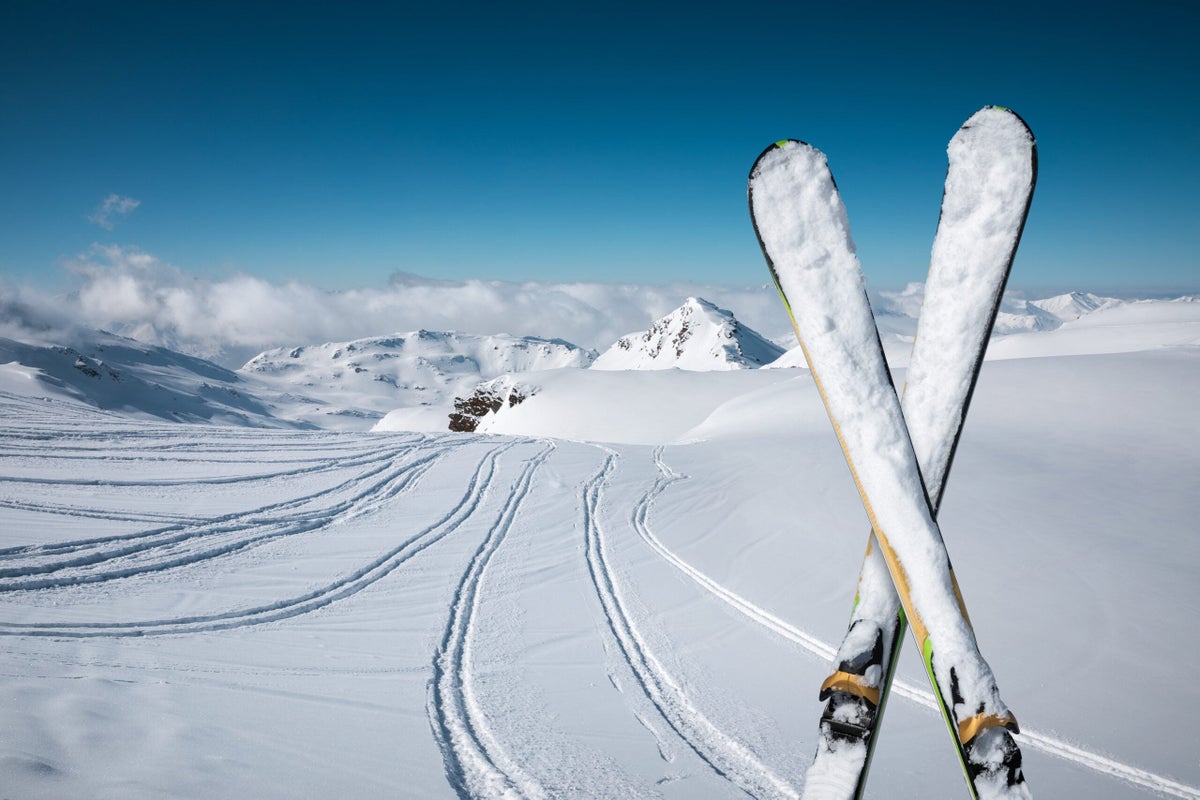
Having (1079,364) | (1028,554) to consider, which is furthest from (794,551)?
(1079,364)

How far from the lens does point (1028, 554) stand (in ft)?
25.6

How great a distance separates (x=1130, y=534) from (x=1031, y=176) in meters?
8.93

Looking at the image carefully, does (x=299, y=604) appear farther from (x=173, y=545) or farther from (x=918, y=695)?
(x=918, y=695)

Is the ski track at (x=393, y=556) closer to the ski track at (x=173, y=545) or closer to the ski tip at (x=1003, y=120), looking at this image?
the ski track at (x=173, y=545)

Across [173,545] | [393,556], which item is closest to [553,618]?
[393,556]

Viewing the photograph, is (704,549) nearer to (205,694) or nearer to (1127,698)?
(1127,698)

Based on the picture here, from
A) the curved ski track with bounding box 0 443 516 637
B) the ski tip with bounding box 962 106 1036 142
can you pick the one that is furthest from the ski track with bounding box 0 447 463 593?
the ski tip with bounding box 962 106 1036 142

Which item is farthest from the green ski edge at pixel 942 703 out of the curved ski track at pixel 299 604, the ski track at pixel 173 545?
the ski track at pixel 173 545

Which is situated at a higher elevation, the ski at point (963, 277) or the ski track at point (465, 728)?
the ski at point (963, 277)

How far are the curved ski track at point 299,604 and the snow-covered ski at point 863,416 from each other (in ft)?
22.0

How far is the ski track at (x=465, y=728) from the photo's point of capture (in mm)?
3566

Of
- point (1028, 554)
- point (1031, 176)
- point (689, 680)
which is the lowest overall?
point (689, 680)

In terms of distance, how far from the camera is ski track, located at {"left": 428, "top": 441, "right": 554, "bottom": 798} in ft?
11.7

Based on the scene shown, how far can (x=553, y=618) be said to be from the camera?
6699mm
